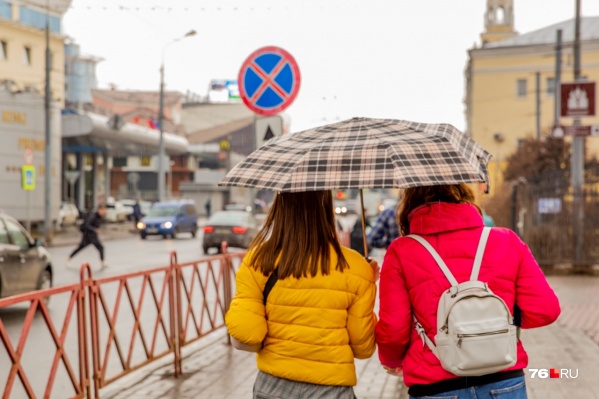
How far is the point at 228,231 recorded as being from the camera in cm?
3083

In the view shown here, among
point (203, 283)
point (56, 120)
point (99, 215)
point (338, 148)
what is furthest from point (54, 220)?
point (338, 148)

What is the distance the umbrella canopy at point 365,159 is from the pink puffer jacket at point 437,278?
149mm

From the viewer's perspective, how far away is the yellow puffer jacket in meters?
3.55

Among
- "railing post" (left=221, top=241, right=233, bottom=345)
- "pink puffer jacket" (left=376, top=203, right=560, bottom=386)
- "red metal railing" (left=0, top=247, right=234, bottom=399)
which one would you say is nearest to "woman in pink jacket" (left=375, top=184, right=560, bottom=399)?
"pink puffer jacket" (left=376, top=203, right=560, bottom=386)

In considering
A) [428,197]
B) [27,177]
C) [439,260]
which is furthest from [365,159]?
[27,177]

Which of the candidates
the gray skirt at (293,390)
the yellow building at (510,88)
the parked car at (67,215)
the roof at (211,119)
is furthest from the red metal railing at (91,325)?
the roof at (211,119)

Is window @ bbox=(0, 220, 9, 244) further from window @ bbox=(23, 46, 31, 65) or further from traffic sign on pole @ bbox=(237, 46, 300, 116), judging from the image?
window @ bbox=(23, 46, 31, 65)

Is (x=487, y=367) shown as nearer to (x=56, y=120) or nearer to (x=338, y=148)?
(x=338, y=148)

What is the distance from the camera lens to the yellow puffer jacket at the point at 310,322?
11.6 ft

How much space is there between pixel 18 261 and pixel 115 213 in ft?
153

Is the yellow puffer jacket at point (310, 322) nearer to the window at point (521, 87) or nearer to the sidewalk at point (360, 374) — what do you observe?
the sidewalk at point (360, 374)

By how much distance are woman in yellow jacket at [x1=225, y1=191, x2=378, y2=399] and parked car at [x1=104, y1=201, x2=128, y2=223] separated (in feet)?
185

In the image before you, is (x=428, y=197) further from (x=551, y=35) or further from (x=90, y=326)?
(x=551, y=35)

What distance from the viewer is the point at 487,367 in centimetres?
325
